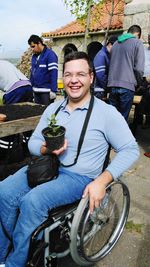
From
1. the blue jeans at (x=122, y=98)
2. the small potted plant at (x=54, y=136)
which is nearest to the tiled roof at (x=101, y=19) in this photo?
the blue jeans at (x=122, y=98)

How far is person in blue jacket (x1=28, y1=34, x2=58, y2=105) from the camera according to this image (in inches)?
202

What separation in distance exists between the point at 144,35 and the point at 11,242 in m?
6.99

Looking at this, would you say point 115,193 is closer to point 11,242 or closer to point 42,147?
point 42,147

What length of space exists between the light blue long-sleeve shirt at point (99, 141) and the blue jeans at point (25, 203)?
104 millimetres

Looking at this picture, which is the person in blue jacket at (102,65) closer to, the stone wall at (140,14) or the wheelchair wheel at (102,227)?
the wheelchair wheel at (102,227)

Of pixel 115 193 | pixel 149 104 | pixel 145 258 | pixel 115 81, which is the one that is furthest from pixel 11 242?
pixel 149 104

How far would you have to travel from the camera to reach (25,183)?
2098mm

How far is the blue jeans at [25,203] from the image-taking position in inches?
70.2

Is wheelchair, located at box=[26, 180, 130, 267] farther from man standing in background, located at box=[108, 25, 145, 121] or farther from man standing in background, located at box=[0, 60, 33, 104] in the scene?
man standing in background, located at box=[108, 25, 145, 121]

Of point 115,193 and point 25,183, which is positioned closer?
point 25,183

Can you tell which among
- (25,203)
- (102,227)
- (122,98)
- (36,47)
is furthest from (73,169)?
(36,47)

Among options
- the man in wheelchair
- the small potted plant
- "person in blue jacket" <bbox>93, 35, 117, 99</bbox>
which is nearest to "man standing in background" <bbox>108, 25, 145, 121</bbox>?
"person in blue jacket" <bbox>93, 35, 117, 99</bbox>

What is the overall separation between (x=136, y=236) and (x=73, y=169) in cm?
105

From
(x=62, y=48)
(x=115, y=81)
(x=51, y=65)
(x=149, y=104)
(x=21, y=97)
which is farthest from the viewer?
(x=62, y=48)
